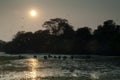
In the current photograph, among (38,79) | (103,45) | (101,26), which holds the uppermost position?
(101,26)

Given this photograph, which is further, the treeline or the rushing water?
the treeline

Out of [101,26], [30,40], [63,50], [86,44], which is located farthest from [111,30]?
[30,40]

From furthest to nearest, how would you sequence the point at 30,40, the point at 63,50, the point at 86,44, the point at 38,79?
the point at 30,40
the point at 63,50
the point at 86,44
the point at 38,79

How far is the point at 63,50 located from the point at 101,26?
2968 cm

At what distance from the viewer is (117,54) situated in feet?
466

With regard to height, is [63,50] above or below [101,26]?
below

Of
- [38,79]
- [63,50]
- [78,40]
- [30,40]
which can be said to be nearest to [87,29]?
[78,40]

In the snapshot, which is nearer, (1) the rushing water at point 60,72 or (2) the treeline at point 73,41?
(1) the rushing water at point 60,72

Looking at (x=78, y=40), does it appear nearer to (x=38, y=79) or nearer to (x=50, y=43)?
(x=50, y=43)

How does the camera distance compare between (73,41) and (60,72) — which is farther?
(73,41)

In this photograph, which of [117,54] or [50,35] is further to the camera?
[50,35]

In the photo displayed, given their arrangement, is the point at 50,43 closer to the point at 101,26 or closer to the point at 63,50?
the point at 63,50

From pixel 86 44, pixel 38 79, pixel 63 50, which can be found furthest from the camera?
pixel 63 50

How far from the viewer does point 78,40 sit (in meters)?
160
